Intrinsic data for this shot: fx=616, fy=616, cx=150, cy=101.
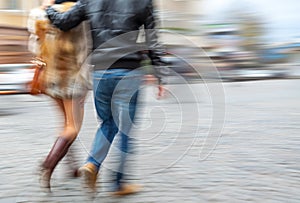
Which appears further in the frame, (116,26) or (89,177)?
(89,177)

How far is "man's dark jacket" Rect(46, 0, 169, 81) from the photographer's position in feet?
13.8

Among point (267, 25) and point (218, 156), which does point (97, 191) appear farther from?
point (267, 25)

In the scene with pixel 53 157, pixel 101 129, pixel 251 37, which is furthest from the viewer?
pixel 251 37

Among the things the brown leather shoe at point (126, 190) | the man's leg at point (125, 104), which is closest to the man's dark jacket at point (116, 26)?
the man's leg at point (125, 104)

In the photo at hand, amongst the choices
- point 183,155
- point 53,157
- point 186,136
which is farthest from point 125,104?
point 186,136

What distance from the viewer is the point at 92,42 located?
14.5ft

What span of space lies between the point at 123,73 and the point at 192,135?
2882 millimetres

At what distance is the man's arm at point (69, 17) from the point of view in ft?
14.1

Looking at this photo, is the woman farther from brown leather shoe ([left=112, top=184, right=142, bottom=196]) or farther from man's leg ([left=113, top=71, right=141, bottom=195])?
brown leather shoe ([left=112, top=184, right=142, bottom=196])

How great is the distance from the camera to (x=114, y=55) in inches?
167

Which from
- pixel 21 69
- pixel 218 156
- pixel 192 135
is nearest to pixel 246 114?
pixel 192 135

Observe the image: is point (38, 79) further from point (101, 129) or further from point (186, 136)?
point (186, 136)

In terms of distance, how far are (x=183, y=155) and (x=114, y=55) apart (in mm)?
1999

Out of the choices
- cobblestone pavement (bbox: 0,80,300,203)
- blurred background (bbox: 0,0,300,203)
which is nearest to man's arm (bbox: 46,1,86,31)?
blurred background (bbox: 0,0,300,203)
